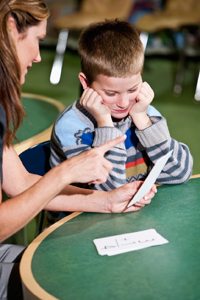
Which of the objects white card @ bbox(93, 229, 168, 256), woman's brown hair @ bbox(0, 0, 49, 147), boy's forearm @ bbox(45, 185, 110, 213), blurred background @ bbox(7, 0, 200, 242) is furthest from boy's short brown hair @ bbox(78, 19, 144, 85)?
blurred background @ bbox(7, 0, 200, 242)

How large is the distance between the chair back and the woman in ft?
0.37

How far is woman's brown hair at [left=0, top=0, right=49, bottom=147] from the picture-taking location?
103cm

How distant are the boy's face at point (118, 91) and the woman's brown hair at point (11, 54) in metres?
0.31

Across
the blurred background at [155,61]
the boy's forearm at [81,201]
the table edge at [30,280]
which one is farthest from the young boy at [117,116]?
the blurred background at [155,61]

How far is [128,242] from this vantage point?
3.10ft

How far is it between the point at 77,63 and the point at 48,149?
500 centimetres

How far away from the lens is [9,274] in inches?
40.5

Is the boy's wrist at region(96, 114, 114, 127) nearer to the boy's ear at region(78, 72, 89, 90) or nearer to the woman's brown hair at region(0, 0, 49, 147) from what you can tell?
the boy's ear at region(78, 72, 89, 90)

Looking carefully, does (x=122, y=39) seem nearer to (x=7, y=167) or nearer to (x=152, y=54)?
(x=7, y=167)

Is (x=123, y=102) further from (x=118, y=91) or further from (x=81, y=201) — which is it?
(x=81, y=201)

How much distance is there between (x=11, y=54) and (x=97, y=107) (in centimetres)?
34

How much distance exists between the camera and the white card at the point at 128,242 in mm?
915

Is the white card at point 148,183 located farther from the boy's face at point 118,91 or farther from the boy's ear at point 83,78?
the boy's ear at point 83,78

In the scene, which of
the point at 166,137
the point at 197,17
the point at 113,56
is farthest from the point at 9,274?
the point at 197,17
